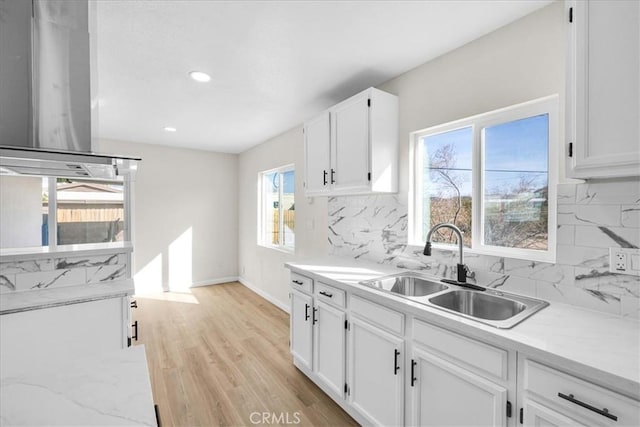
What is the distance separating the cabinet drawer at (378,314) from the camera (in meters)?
1.60

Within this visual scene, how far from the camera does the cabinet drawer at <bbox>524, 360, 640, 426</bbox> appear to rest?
0.88 m

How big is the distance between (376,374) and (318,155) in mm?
1829

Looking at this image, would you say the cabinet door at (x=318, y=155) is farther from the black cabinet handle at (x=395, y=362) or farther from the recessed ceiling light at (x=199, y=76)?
the black cabinet handle at (x=395, y=362)

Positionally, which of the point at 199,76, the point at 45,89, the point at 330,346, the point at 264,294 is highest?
the point at 199,76

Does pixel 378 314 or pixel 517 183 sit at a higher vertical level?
pixel 517 183

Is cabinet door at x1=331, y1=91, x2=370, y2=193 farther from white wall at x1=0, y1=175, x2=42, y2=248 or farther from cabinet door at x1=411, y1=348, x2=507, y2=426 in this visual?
white wall at x1=0, y1=175, x2=42, y2=248

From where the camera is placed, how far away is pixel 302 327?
244cm

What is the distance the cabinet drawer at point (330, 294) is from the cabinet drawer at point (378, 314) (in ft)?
0.31

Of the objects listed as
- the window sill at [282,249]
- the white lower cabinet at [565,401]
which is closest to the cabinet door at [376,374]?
the white lower cabinet at [565,401]

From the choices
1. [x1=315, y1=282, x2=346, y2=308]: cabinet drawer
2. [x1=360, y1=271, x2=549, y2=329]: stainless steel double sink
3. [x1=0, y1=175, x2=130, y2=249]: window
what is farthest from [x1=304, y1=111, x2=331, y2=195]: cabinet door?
[x1=0, y1=175, x2=130, y2=249]: window

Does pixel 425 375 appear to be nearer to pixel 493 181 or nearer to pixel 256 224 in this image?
pixel 493 181

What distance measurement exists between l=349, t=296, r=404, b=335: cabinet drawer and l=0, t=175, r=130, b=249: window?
3.75 m

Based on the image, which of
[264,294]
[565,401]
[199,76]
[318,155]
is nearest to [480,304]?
[565,401]

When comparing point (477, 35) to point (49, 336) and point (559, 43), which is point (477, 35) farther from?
point (49, 336)
